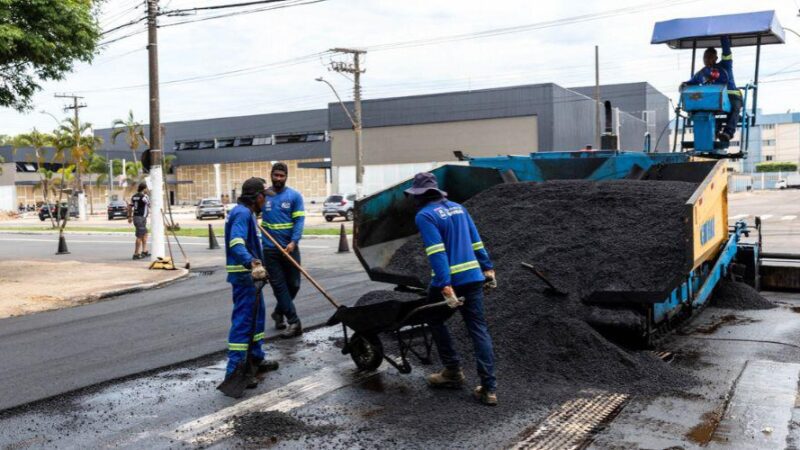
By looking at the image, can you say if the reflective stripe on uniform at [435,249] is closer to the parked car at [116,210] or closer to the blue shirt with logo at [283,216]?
the blue shirt with logo at [283,216]

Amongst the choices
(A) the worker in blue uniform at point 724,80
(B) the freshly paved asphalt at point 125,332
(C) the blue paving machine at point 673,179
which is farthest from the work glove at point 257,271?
(A) the worker in blue uniform at point 724,80

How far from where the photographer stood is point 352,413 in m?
5.12

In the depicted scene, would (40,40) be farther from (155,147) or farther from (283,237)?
(283,237)

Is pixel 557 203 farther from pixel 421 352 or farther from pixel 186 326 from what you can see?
pixel 186 326

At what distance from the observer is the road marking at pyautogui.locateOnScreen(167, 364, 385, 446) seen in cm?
479

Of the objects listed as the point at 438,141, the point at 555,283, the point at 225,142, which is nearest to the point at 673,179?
the point at 555,283

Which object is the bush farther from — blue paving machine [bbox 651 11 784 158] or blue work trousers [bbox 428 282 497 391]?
blue work trousers [bbox 428 282 497 391]

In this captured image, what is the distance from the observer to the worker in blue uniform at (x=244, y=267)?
233 inches

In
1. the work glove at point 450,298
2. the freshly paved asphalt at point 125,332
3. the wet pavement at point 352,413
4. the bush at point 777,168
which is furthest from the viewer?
the bush at point 777,168

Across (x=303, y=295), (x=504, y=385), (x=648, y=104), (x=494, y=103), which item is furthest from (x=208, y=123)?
(x=504, y=385)

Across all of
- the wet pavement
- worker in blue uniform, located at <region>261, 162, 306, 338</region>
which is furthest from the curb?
the wet pavement

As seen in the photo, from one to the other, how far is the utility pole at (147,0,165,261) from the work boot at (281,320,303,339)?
8.13 m

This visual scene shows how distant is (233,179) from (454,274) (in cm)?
7260

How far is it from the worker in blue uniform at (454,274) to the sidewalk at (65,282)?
7.34 meters
